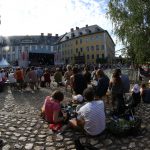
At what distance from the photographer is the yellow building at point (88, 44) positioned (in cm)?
9969

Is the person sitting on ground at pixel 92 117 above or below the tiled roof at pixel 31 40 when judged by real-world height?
below

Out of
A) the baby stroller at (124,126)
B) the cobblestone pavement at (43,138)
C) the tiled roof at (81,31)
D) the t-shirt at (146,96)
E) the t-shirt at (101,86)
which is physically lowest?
the cobblestone pavement at (43,138)

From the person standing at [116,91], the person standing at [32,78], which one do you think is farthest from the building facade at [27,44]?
the person standing at [116,91]

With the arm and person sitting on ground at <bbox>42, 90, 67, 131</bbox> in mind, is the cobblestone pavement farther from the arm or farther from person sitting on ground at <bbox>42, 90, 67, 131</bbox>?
the arm

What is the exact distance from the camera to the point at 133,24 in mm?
21344

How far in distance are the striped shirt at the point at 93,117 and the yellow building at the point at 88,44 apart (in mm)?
84016

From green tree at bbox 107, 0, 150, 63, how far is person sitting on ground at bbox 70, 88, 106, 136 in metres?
13.6

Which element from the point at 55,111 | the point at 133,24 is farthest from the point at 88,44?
the point at 55,111

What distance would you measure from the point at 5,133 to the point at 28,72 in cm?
1297

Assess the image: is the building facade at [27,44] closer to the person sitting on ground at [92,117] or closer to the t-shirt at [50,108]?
the t-shirt at [50,108]

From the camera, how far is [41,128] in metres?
9.51

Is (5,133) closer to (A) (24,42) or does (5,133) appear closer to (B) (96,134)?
(B) (96,134)

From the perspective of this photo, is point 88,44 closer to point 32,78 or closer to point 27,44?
point 27,44

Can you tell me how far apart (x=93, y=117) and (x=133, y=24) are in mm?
14347
